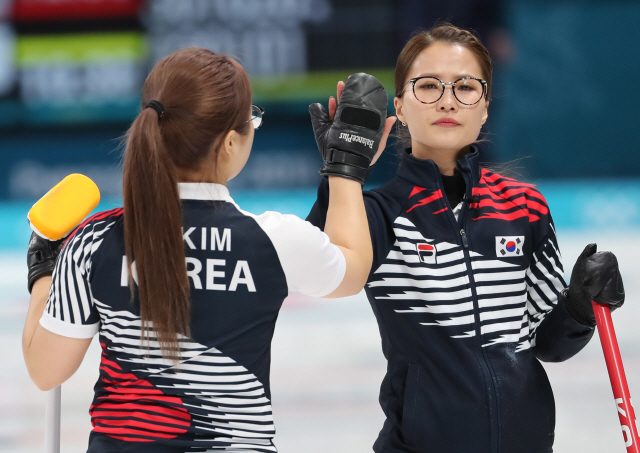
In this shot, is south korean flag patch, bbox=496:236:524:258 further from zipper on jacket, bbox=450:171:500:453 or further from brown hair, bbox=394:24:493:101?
brown hair, bbox=394:24:493:101

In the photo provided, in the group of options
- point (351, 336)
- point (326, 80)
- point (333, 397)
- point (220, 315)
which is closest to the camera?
point (220, 315)

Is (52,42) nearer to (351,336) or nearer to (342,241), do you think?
(351,336)

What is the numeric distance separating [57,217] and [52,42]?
276 inches

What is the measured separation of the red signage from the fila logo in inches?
272

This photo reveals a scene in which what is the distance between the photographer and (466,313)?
1.41 metres

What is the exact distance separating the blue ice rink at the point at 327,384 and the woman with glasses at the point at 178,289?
51.8 inches

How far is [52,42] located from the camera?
7.72 meters

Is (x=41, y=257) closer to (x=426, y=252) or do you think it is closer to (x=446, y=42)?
(x=426, y=252)

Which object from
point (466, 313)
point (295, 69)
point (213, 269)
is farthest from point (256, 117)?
point (295, 69)

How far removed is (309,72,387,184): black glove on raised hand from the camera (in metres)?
1.36

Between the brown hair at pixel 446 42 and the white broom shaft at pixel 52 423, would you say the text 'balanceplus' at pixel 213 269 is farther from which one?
the brown hair at pixel 446 42

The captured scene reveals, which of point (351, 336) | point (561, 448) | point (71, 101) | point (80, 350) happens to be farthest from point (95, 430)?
point (71, 101)

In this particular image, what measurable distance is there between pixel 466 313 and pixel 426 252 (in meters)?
0.13

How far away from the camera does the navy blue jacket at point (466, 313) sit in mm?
1370
